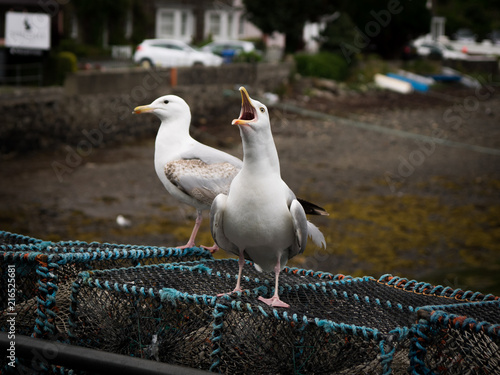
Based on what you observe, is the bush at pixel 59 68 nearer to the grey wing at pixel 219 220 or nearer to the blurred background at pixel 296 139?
Result: the blurred background at pixel 296 139

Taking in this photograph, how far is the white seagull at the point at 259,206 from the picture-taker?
3.23 meters

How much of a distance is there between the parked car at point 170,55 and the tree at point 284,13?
115 inches

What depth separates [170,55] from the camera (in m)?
32.3

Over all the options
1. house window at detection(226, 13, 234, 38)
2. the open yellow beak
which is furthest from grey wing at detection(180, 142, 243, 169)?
house window at detection(226, 13, 234, 38)

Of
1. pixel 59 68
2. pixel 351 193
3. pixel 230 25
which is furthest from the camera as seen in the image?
pixel 230 25

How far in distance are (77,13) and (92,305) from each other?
1471 inches

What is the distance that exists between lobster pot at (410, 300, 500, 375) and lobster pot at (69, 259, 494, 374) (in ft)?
0.31

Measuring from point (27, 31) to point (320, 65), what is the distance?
1672 cm

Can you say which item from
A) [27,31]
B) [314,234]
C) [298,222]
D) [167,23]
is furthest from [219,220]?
[167,23]

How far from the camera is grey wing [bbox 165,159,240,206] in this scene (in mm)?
5441

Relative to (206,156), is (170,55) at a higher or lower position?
lower

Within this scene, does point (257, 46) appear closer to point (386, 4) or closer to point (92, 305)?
point (386, 4)

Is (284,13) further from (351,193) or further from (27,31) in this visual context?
(351,193)

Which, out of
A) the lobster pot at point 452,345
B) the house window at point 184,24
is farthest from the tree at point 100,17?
the lobster pot at point 452,345
